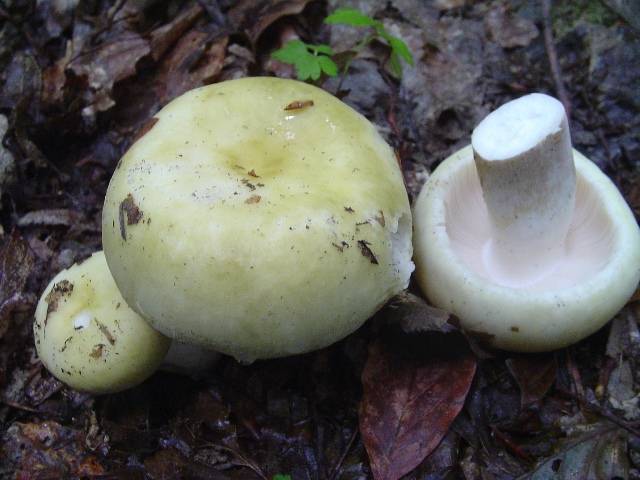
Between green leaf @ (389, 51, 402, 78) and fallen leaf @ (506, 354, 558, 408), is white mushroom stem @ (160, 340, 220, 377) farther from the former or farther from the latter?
green leaf @ (389, 51, 402, 78)

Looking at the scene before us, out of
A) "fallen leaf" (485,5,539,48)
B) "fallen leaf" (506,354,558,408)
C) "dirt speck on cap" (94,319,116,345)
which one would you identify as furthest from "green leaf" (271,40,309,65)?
"fallen leaf" (506,354,558,408)

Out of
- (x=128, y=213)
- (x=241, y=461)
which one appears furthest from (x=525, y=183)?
(x=241, y=461)

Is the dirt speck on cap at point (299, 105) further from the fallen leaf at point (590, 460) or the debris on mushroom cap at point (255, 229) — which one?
the fallen leaf at point (590, 460)

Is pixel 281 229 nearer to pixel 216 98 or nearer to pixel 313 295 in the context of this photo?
pixel 313 295

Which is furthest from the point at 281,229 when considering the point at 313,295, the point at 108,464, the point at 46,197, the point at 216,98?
the point at 46,197

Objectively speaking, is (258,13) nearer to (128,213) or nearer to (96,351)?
(128,213)
